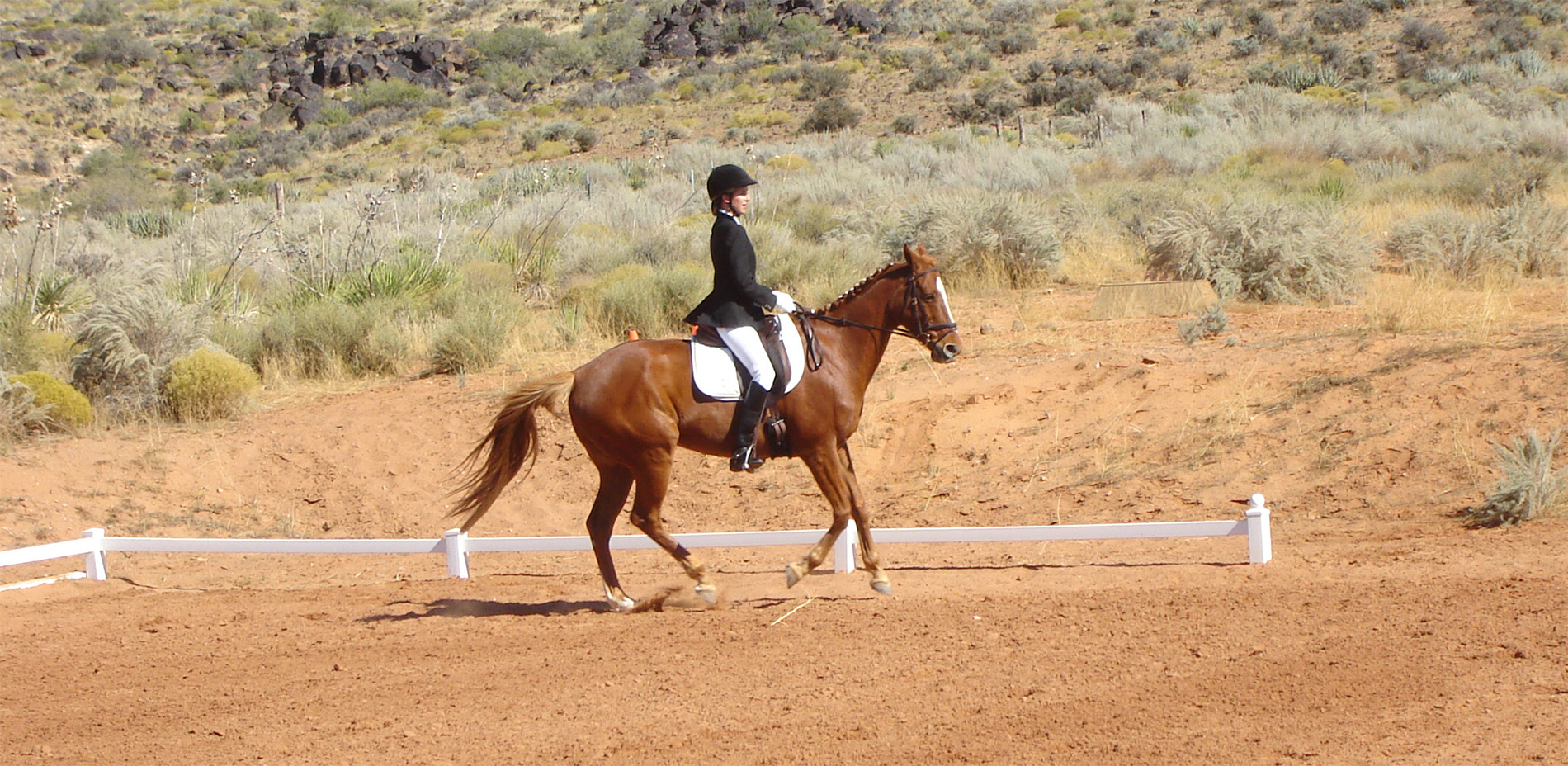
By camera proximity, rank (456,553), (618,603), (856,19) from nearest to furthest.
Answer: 1. (618,603)
2. (456,553)
3. (856,19)

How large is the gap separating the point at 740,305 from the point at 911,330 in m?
1.10

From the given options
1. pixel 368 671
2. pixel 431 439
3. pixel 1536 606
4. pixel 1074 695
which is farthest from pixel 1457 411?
pixel 431 439

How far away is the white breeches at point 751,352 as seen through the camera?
8.12 meters

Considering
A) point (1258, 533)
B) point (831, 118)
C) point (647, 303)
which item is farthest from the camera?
point (831, 118)

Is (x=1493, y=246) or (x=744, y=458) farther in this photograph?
(x=1493, y=246)

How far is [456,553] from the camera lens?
10344 millimetres

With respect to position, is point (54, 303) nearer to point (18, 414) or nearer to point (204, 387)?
point (18, 414)

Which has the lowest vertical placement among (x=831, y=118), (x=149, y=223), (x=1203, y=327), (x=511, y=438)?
(x=831, y=118)

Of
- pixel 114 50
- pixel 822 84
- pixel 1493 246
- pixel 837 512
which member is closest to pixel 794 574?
pixel 837 512

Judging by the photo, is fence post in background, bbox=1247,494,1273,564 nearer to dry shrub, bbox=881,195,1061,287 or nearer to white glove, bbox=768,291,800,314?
white glove, bbox=768,291,800,314

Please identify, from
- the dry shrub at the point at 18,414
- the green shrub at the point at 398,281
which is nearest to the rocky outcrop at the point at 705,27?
the green shrub at the point at 398,281

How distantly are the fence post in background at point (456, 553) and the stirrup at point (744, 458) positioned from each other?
290cm

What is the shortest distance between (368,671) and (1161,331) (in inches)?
397

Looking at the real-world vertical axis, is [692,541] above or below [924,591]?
above
